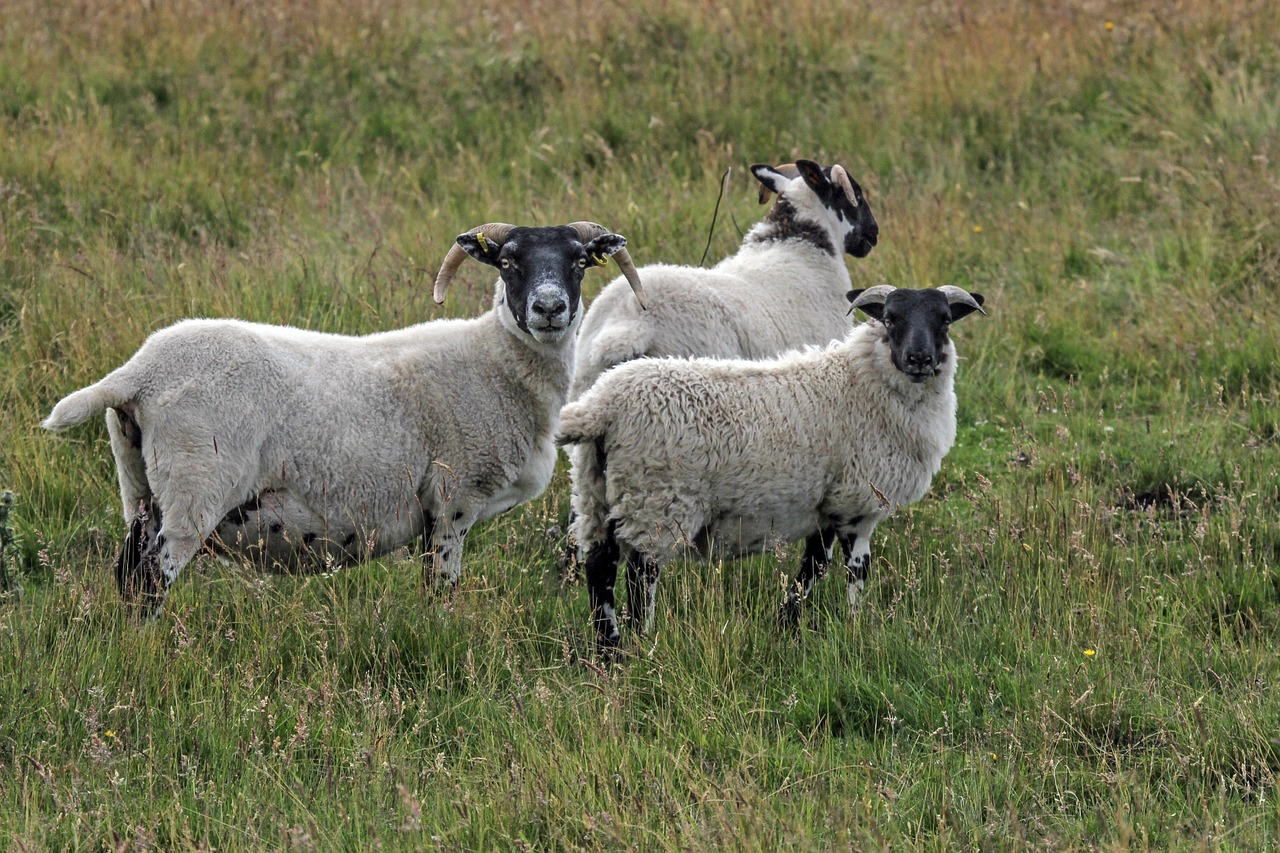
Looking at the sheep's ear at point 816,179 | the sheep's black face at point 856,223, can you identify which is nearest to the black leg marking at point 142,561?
the sheep's ear at point 816,179

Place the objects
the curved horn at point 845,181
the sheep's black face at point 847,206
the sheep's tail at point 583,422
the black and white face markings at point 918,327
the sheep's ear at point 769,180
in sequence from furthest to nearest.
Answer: the sheep's ear at point 769,180 → the sheep's black face at point 847,206 → the curved horn at point 845,181 → the black and white face markings at point 918,327 → the sheep's tail at point 583,422

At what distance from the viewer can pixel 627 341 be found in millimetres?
6523

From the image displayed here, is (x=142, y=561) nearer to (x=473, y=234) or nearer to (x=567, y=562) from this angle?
(x=567, y=562)

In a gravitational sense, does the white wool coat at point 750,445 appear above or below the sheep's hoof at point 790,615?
above

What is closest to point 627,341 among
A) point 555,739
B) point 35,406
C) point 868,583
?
point 868,583

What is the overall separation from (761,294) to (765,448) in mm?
2012

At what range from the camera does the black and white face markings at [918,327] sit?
571cm

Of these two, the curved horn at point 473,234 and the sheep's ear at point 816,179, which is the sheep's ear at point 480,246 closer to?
the curved horn at point 473,234

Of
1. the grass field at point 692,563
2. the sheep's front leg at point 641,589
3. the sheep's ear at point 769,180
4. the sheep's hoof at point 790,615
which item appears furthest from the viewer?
the sheep's ear at point 769,180

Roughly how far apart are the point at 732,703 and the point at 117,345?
4503 millimetres

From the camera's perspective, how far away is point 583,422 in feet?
17.2

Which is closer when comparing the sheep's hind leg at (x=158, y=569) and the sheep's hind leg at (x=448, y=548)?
the sheep's hind leg at (x=158, y=569)

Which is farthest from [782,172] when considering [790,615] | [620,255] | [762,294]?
[790,615]

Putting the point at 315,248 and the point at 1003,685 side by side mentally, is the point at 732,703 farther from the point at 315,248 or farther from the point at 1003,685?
the point at 315,248
